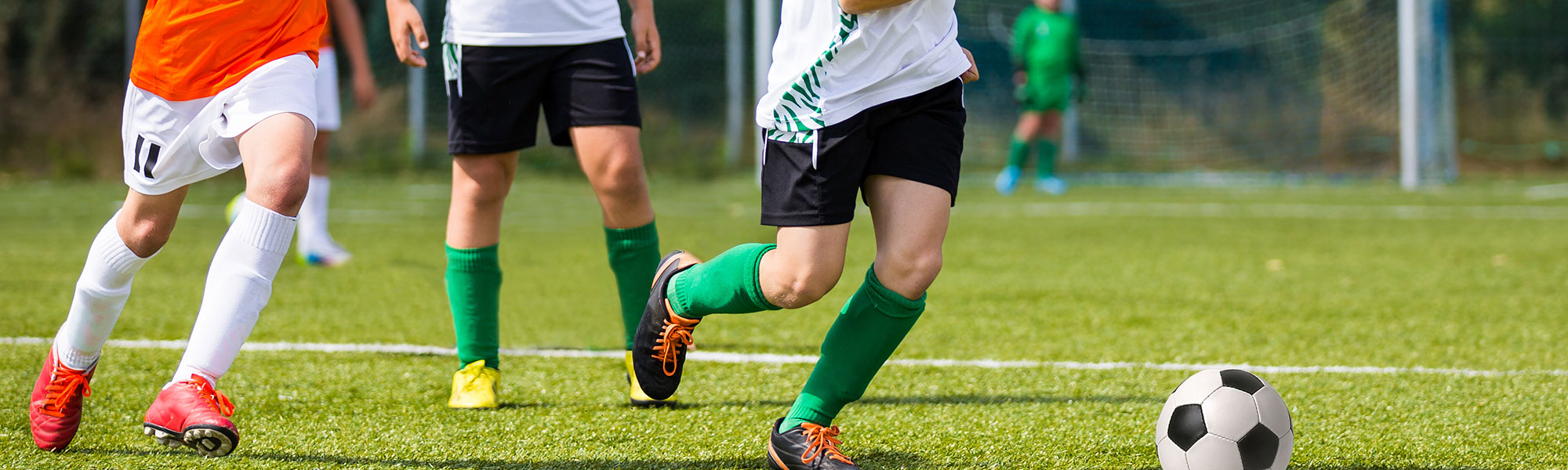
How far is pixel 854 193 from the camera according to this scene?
2461 millimetres

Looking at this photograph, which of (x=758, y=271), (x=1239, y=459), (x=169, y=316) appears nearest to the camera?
(x=1239, y=459)

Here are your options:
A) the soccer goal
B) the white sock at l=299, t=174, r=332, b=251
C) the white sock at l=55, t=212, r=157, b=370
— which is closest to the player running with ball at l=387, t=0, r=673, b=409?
the white sock at l=55, t=212, r=157, b=370

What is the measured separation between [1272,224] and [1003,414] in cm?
546

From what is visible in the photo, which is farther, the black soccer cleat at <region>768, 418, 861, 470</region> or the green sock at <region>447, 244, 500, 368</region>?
the green sock at <region>447, 244, 500, 368</region>

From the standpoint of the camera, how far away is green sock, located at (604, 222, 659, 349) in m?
3.14

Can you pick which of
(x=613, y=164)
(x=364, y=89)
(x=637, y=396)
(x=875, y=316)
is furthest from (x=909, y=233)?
(x=364, y=89)

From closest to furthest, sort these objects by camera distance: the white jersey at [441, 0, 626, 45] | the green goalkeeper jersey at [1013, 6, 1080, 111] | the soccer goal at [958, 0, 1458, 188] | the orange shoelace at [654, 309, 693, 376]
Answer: the orange shoelace at [654, 309, 693, 376] → the white jersey at [441, 0, 626, 45] → the green goalkeeper jersey at [1013, 6, 1080, 111] → the soccer goal at [958, 0, 1458, 188]

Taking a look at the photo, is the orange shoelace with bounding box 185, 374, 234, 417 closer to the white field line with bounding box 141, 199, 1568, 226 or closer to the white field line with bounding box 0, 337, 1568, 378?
the white field line with bounding box 0, 337, 1568, 378

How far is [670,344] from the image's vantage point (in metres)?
2.64

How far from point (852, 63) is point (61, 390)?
1611 millimetres

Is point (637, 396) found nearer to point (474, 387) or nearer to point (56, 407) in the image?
point (474, 387)

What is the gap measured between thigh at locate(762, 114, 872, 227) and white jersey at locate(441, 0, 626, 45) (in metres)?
0.77

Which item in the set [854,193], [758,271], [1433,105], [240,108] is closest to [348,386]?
[240,108]

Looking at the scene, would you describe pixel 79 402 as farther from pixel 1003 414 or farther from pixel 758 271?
pixel 1003 414
